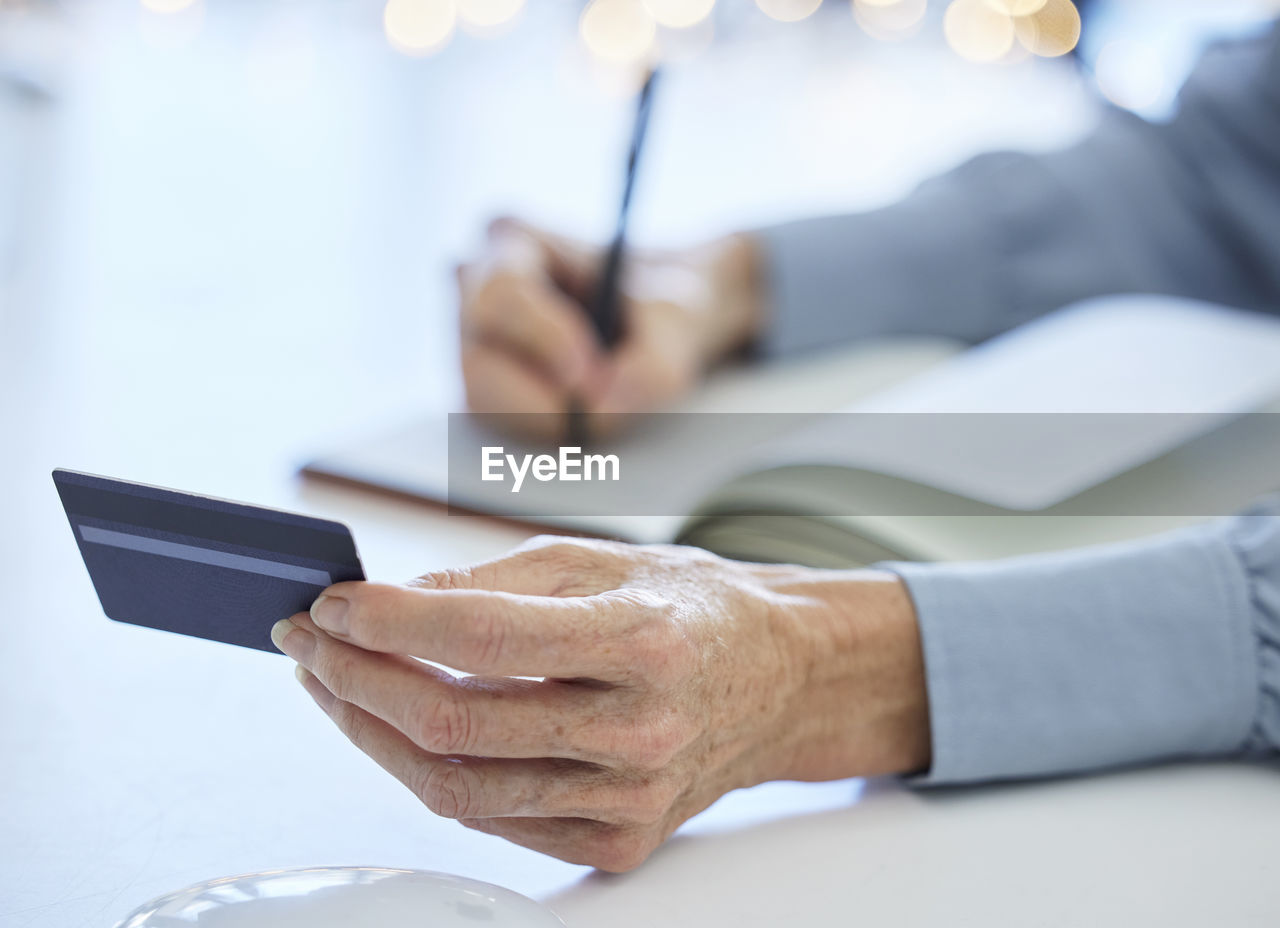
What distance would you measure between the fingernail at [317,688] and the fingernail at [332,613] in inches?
1.3

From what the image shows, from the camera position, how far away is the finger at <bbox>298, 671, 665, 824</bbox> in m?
0.30

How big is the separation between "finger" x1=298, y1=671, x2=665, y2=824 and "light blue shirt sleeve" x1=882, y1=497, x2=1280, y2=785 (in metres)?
0.13

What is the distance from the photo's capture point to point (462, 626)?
0.90 ft

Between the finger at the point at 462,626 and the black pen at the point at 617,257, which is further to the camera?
the black pen at the point at 617,257

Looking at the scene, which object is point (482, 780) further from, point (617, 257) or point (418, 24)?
point (418, 24)

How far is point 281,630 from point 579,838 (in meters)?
0.10

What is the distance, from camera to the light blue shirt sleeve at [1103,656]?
38cm

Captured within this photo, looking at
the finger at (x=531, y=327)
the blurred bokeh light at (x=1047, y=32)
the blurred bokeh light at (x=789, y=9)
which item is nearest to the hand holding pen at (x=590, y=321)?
the finger at (x=531, y=327)

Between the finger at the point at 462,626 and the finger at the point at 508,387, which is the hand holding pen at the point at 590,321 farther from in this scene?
the finger at the point at 462,626

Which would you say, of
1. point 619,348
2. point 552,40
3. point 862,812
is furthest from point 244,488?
point 552,40

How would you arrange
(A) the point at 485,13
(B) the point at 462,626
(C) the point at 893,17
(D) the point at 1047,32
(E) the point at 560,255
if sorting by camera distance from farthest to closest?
(C) the point at 893,17 → (D) the point at 1047,32 → (A) the point at 485,13 → (E) the point at 560,255 → (B) the point at 462,626

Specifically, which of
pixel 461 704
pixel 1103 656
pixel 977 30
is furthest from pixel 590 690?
pixel 977 30

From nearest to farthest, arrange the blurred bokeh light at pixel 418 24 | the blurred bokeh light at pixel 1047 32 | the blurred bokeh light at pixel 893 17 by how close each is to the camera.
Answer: the blurred bokeh light at pixel 418 24 → the blurred bokeh light at pixel 1047 32 → the blurred bokeh light at pixel 893 17

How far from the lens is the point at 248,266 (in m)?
1.00
